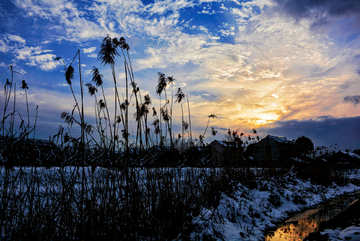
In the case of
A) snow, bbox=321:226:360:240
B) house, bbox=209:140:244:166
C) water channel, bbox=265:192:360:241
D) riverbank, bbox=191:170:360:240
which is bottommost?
water channel, bbox=265:192:360:241

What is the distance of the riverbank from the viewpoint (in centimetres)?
343

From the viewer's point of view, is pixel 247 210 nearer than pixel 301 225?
No

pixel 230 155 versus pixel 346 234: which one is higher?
pixel 230 155

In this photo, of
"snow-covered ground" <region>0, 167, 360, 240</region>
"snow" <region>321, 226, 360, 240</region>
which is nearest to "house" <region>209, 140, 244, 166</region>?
"snow-covered ground" <region>0, 167, 360, 240</region>

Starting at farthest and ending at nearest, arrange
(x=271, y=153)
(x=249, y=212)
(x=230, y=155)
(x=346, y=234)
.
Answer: (x=271, y=153)
(x=230, y=155)
(x=249, y=212)
(x=346, y=234)

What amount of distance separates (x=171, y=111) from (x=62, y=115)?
2000 millimetres

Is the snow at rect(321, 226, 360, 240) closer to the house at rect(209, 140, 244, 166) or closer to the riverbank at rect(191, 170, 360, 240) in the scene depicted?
the riverbank at rect(191, 170, 360, 240)

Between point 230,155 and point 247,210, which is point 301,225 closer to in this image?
point 247,210

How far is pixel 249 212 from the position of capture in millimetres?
5016

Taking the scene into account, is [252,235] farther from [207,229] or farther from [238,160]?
[238,160]

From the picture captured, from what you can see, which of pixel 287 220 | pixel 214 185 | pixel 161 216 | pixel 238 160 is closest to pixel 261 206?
pixel 287 220

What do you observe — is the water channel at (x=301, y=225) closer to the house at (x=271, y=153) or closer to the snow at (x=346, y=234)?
the snow at (x=346, y=234)

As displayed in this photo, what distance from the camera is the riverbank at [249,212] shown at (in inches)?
135

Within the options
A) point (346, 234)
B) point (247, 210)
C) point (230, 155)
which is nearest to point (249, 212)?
point (247, 210)
